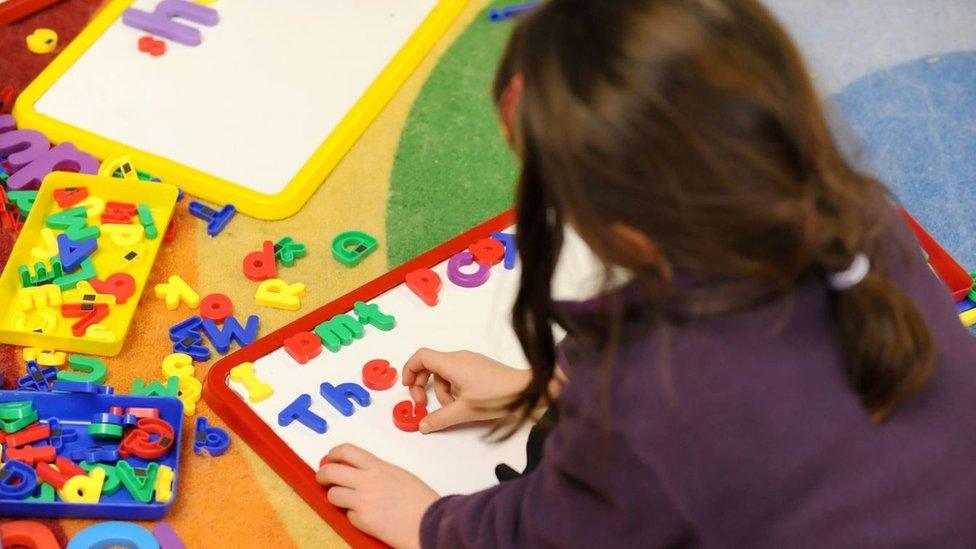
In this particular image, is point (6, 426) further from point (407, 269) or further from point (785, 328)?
point (785, 328)

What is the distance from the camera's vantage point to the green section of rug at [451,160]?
3.83ft

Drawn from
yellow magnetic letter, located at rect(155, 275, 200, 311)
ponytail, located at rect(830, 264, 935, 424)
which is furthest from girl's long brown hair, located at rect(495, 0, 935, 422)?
yellow magnetic letter, located at rect(155, 275, 200, 311)

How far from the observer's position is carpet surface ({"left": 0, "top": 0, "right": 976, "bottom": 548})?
93 cm

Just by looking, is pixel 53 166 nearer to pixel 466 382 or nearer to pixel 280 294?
pixel 280 294

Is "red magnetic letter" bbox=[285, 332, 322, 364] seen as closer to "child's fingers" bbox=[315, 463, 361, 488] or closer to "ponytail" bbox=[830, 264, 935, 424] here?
"child's fingers" bbox=[315, 463, 361, 488]

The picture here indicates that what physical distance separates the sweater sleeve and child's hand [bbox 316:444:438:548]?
0.09 meters

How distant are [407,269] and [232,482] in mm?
274

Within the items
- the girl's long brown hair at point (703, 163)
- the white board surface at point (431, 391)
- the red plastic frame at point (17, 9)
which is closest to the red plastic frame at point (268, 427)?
the white board surface at point (431, 391)

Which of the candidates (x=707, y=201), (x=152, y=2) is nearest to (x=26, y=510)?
(x=707, y=201)

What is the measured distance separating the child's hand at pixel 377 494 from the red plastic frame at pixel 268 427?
0.05 ft

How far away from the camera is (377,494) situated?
2.86ft

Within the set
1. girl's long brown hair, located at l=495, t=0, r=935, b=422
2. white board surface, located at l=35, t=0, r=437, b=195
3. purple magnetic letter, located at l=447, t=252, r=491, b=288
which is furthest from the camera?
white board surface, located at l=35, t=0, r=437, b=195

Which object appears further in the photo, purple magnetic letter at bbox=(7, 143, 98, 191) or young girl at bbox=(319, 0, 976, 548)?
purple magnetic letter at bbox=(7, 143, 98, 191)

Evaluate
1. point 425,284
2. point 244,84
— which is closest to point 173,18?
point 244,84
